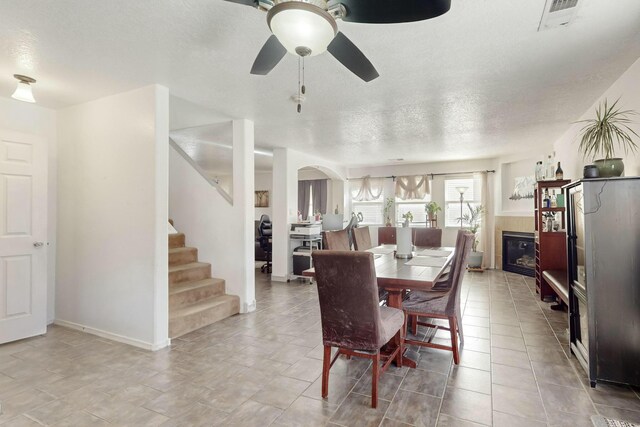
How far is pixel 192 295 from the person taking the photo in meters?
3.72

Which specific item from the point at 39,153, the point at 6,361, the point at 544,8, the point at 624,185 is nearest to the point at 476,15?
the point at 544,8

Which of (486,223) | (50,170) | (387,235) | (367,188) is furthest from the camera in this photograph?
(367,188)

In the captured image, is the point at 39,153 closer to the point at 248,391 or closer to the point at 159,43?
the point at 159,43

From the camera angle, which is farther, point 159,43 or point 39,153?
point 39,153

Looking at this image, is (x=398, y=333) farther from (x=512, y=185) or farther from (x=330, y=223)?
(x=512, y=185)

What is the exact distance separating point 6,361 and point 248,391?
2.20 m

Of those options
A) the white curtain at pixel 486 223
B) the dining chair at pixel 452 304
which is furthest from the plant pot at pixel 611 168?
the white curtain at pixel 486 223

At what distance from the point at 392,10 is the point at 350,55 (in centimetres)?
38

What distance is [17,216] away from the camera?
3160mm

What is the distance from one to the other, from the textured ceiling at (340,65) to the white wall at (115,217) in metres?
0.27

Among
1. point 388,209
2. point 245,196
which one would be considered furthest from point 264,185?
point 245,196

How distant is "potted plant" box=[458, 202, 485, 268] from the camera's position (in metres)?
6.52

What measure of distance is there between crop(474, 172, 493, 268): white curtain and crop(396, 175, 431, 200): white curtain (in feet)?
3.74

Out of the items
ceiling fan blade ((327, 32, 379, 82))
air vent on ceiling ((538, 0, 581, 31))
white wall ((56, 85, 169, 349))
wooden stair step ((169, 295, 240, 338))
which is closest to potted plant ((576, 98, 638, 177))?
air vent on ceiling ((538, 0, 581, 31))
